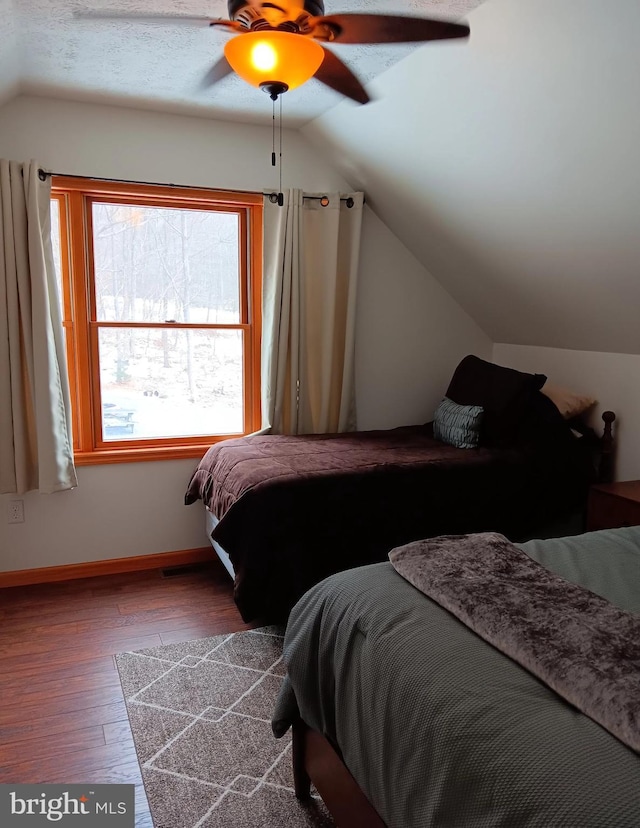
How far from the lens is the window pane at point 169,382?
3.55 meters

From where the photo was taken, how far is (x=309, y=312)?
3.70 meters

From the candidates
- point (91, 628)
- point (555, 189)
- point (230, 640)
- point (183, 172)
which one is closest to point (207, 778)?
point (230, 640)

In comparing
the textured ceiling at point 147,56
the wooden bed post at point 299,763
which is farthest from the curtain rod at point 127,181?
the wooden bed post at point 299,763

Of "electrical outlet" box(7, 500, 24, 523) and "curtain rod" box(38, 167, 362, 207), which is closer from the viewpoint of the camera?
"curtain rod" box(38, 167, 362, 207)

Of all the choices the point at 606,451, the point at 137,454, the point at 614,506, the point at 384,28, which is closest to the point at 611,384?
the point at 606,451

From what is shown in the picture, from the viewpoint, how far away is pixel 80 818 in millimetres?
1689

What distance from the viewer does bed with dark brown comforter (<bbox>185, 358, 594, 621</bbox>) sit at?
2691mm

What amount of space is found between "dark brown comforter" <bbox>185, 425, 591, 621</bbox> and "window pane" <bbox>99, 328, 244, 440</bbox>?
0.39 meters

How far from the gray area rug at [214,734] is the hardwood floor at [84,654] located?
0.06 meters

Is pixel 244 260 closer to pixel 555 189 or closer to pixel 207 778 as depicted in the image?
pixel 555 189

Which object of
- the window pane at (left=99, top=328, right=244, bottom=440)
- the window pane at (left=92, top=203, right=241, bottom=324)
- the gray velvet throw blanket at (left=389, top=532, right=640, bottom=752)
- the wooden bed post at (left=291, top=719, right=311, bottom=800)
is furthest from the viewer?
the window pane at (left=99, top=328, right=244, bottom=440)

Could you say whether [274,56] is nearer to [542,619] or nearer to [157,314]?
[542,619]

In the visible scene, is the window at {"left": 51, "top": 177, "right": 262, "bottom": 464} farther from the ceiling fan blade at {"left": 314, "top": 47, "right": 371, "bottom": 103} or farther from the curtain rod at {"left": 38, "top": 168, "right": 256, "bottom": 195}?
the ceiling fan blade at {"left": 314, "top": 47, "right": 371, "bottom": 103}

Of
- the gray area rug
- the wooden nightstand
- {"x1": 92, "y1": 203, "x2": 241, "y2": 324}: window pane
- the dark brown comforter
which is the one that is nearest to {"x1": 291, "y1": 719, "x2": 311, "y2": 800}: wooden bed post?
the gray area rug
